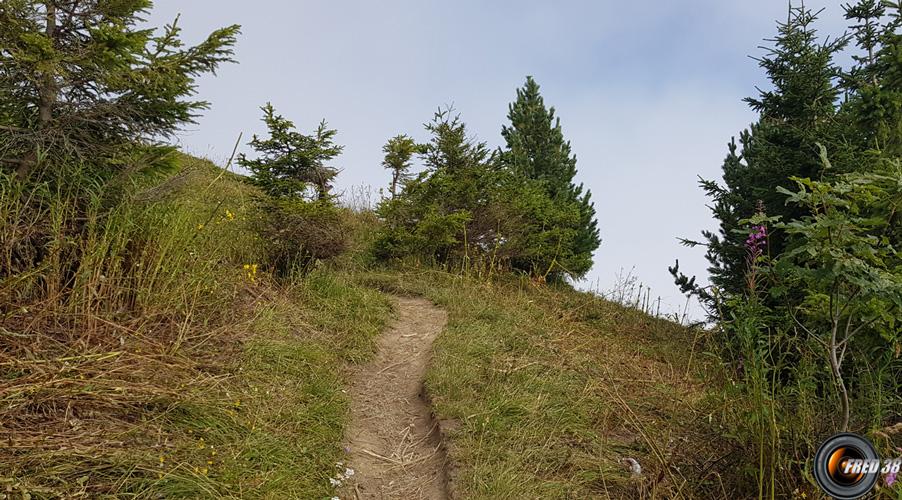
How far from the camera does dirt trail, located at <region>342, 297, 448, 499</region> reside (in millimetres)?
3863

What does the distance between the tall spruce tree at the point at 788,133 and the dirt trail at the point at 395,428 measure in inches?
171

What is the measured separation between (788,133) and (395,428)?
23.6 feet

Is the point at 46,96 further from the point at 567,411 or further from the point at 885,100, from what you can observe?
the point at 885,100

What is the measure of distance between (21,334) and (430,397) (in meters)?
3.17

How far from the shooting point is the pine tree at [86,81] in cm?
391

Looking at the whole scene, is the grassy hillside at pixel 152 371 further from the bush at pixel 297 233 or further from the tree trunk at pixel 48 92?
the bush at pixel 297 233

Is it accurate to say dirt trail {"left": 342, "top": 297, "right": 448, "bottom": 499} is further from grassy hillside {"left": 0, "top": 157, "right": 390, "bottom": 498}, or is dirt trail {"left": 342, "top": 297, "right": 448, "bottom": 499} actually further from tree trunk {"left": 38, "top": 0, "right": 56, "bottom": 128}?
tree trunk {"left": 38, "top": 0, "right": 56, "bottom": 128}

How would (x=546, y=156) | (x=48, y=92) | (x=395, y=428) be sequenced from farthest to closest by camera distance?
(x=546, y=156)
(x=395, y=428)
(x=48, y=92)

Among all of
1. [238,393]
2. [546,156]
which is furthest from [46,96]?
[546,156]

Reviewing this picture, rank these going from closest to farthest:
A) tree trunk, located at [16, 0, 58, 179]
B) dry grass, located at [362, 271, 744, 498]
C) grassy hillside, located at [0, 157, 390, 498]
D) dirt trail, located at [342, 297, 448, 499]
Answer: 1. grassy hillside, located at [0, 157, 390, 498]
2. dry grass, located at [362, 271, 744, 498]
3. dirt trail, located at [342, 297, 448, 499]
4. tree trunk, located at [16, 0, 58, 179]

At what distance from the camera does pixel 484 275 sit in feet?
32.7

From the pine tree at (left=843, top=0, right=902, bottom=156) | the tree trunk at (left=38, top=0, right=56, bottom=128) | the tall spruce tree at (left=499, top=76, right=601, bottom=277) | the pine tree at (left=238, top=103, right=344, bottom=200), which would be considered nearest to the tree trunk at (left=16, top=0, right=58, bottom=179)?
the tree trunk at (left=38, top=0, right=56, bottom=128)

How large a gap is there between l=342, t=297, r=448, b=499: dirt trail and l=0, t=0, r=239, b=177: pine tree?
3153 millimetres

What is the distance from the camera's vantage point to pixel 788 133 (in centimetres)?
778
